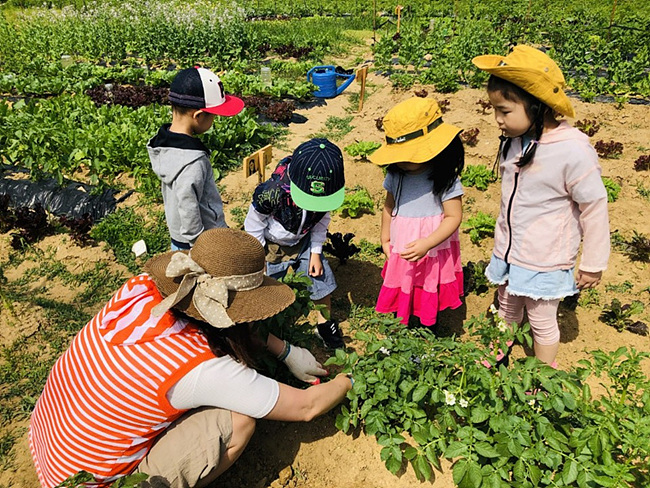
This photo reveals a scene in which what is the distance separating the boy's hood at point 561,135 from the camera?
218cm

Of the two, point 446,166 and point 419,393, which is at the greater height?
point 446,166

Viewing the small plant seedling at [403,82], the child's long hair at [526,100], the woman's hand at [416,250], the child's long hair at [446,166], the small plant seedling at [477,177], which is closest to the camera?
the child's long hair at [526,100]

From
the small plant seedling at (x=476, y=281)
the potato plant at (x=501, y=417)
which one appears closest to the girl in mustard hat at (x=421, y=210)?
the potato plant at (x=501, y=417)

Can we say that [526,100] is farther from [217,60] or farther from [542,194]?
[217,60]

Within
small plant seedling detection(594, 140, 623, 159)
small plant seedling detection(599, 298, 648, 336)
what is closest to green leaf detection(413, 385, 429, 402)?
small plant seedling detection(599, 298, 648, 336)

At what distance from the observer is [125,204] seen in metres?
5.14

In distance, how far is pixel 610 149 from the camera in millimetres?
5484

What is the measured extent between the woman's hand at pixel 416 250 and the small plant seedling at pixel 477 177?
9.04 ft

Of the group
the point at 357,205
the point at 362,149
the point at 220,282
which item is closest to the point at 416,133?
the point at 220,282

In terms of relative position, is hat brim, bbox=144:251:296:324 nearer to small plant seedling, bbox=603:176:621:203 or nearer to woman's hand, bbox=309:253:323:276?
woman's hand, bbox=309:253:323:276

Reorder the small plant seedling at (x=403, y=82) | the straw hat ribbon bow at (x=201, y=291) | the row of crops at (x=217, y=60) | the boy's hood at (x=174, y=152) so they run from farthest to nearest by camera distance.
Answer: the small plant seedling at (x=403, y=82) → the row of crops at (x=217, y=60) → the boy's hood at (x=174, y=152) → the straw hat ribbon bow at (x=201, y=291)

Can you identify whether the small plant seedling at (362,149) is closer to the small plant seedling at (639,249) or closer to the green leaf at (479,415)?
the small plant seedling at (639,249)

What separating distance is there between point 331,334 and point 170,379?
5.20 feet

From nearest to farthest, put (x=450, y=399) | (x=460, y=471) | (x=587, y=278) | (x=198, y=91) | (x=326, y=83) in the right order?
(x=460, y=471) < (x=450, y=399) < (x=587, y=278) < (x=198, y=91) < (x=326, y=83)
